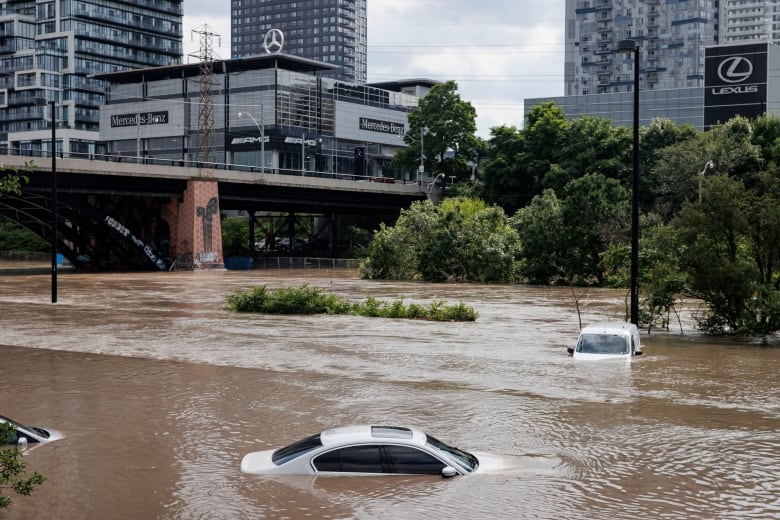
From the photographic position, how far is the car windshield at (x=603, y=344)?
81.9 ft

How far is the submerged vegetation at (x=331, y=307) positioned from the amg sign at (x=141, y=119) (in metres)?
93.4

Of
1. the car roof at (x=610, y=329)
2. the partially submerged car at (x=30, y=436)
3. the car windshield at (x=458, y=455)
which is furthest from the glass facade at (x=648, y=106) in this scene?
the car windshield at (x=458, y=455)

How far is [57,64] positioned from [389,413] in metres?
149

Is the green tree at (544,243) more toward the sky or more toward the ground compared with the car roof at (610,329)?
more toward the sky

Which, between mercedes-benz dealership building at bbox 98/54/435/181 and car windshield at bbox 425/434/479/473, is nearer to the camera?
car windshield at bbox 425/434/479/473

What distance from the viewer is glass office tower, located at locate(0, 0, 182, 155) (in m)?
153

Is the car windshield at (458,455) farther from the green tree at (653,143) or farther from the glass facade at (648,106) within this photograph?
the glass facade at (648,106)

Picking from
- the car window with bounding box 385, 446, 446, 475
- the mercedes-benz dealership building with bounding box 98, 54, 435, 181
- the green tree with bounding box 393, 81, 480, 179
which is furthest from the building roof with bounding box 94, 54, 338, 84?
the car window with bounding box 385, 446, 446, 475

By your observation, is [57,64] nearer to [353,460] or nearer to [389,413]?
[389,413]

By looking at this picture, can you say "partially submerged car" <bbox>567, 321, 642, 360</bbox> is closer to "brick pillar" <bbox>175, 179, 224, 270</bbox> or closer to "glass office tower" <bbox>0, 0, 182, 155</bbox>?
"brick pillar" <bbox>175, 179, 224, 270</bbox>

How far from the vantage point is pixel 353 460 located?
527 inches

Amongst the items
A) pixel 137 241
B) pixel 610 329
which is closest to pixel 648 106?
pixel 137 241

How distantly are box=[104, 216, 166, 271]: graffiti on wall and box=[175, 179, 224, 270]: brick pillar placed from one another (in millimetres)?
1543

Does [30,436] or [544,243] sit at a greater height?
[544,243]
